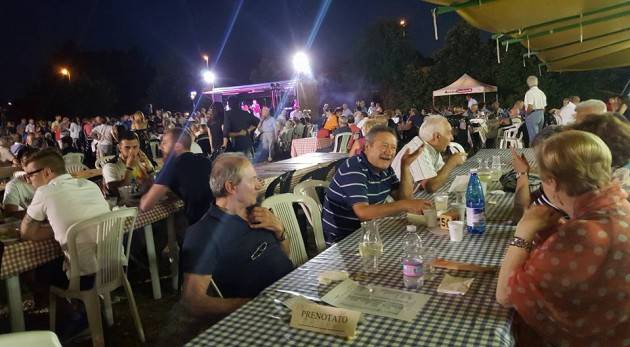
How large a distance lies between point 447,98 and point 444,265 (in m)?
23.9

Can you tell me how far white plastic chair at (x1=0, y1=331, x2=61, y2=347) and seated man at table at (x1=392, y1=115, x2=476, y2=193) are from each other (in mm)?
3080

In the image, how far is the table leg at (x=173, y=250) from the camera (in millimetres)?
4453

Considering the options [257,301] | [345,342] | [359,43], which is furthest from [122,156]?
[359,43]

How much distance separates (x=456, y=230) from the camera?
2477mm

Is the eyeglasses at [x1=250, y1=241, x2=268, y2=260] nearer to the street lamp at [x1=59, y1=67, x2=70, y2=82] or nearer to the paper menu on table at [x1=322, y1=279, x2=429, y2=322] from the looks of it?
the paper menu on table at [x1=322, y1=279, x2=429, y2=322]

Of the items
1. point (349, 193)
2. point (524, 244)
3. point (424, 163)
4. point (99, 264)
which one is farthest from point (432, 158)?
point (99, 264)

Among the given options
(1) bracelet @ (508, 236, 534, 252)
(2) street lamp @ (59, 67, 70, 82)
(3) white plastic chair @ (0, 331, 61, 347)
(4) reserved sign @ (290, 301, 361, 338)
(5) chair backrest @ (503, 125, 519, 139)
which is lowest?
(5) chair backrest @ (503, 125, 519, 139)

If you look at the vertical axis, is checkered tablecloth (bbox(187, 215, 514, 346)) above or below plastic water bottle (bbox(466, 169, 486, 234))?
below

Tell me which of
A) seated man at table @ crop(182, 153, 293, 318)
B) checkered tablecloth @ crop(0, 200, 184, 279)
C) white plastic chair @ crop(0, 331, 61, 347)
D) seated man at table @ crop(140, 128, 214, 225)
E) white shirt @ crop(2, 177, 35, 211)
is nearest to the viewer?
white plastic chair @ crop(0, 331, 61, 347)

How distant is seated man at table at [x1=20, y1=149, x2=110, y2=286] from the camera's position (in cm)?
312

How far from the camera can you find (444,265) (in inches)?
82.7

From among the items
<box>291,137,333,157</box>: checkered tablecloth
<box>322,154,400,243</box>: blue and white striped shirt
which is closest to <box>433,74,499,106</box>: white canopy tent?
<box>291,137,333,157</box>: checkered tablecloth

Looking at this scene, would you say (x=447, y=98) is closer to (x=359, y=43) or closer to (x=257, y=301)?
(x=359, y=43)

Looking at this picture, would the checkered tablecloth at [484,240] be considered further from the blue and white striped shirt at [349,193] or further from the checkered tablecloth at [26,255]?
the checkered tablecloth at [26,255]
